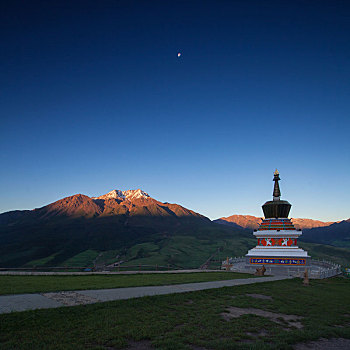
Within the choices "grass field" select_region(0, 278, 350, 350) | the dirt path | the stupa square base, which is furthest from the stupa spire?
the dirt path

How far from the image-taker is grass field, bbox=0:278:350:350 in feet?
25.1

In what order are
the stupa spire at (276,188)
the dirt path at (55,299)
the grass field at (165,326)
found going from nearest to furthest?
the grass field at (165,326), the dirt path at (55,299), the stupa spire at (276,188)

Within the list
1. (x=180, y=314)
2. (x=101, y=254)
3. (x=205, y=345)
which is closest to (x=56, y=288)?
(x=180, y=314)

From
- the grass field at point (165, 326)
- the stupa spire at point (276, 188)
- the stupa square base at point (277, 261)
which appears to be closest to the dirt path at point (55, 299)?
the grass field at point (165, 326)

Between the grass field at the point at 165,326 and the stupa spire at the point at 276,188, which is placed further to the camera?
the stupa spire at the point at 276,188

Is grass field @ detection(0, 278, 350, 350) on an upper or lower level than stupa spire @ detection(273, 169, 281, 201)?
lower

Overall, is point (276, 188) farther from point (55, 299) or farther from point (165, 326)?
point (55, 299)

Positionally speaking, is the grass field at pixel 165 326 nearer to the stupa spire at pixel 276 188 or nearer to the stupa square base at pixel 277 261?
the stupa square base at pixel 277 261

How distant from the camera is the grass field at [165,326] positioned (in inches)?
302

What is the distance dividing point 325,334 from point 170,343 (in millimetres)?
5881

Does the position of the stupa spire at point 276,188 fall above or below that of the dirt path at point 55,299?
above

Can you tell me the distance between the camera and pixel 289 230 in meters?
38.4

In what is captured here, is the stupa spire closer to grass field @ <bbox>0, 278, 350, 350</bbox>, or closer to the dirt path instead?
grass field @ <bbox>0, 278, 350, 350</bbox>

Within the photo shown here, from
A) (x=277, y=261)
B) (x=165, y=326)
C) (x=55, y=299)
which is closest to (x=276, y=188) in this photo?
(x=277, y=261)
